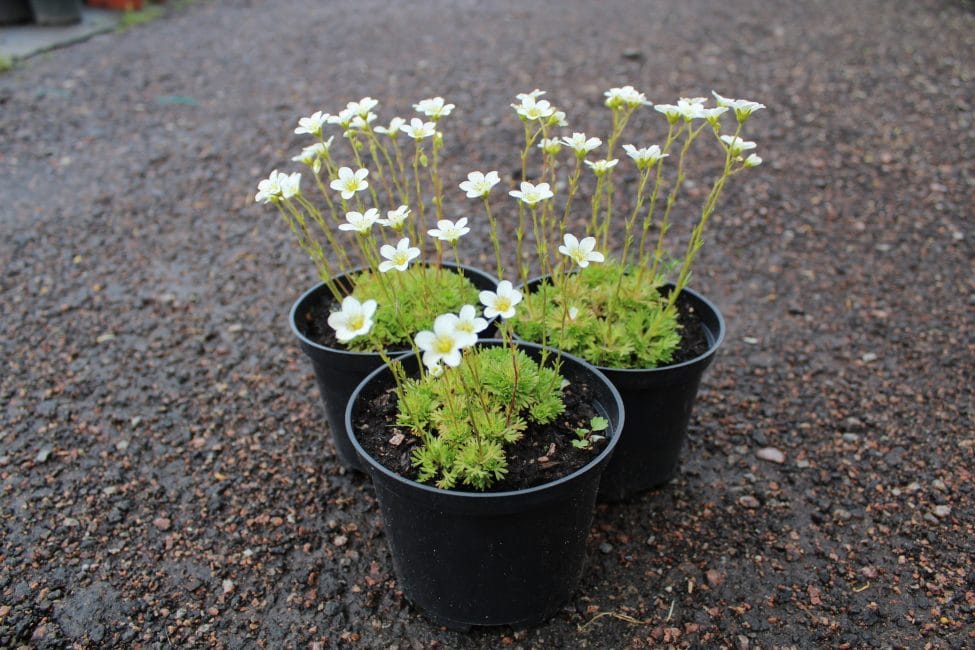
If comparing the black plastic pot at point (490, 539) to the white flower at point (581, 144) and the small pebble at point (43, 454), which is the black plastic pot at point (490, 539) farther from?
the small pebble at point (43, 454)

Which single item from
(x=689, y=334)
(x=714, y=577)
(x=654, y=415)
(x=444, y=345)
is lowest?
(x=714, y=577)

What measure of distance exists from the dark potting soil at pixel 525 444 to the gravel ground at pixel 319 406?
0.45 metres

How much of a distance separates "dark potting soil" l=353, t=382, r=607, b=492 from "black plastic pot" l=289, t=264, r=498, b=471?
0.15 meters

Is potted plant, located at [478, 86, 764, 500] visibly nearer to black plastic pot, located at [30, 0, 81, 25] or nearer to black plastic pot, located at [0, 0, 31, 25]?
black plastic pot, located at [30, 0, 81, 25]

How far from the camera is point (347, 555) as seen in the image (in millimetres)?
2074

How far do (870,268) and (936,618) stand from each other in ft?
5.79

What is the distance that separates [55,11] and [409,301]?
551 centimetres

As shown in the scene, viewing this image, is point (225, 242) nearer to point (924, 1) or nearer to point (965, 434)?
point (965, 434)

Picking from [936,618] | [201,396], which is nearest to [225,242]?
[201,396]

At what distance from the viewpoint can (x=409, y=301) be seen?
2139 millimetres

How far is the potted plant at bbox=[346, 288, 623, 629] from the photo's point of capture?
1644 millimetres

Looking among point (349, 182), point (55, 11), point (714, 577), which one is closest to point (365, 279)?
point (349, 182)

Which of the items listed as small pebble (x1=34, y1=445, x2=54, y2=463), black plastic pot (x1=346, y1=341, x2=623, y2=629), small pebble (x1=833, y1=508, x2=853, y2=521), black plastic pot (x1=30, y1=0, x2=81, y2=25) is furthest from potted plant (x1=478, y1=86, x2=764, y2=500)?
black plastic pot (x1=30, y1=0, x2=81, y2=25)

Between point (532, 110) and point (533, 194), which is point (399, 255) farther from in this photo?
point (532, 110)
